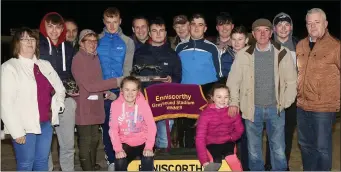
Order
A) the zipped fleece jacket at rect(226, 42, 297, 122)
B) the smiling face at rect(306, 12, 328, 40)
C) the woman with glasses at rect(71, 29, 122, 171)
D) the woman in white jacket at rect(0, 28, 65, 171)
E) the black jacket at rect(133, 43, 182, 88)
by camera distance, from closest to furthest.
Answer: the woman in white jacket at rect(0, 28, 65, 171)
the smiling face at rect(306, 12, 328, 40)
the zipped fleece jacket at rect(226, 42, 297, 122)
the woman with glasses at rect(71, 29, 122, 171)
the black jacket at rect(133, 43, 182, 88)

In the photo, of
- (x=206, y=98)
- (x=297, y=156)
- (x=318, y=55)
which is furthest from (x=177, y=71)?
(x=297, y=156)

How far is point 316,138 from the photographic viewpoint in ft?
18.4

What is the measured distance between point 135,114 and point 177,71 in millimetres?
1022

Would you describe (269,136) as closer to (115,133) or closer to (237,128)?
(237,128)

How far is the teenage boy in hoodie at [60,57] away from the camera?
5668mm

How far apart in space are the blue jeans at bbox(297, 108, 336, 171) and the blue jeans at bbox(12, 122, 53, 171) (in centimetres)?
269

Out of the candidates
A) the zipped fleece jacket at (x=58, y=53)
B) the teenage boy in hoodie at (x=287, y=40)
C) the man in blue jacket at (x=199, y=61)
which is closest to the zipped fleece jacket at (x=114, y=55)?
the zipped fleece jacket at (x=58, y=53)

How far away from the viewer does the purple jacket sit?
17.9 feet

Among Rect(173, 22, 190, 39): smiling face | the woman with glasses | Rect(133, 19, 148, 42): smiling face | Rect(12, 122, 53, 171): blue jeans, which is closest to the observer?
Rect(12, 122, 53, 171): blue jeans

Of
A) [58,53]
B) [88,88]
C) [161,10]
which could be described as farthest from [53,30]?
[161,10]

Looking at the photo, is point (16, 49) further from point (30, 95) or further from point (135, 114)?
point (135, 114)

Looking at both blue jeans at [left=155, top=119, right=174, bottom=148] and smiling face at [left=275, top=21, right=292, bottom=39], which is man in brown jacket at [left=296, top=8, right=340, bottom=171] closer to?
smiling face at [left=275, top=21, right=292, bottom=39]

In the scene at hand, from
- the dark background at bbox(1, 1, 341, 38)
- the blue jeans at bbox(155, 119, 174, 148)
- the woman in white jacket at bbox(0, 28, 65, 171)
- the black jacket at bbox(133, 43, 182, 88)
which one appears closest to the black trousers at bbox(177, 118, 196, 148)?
the blue jeans at bbox(155, 119, 174, 148)

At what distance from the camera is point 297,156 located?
7.80 metres
